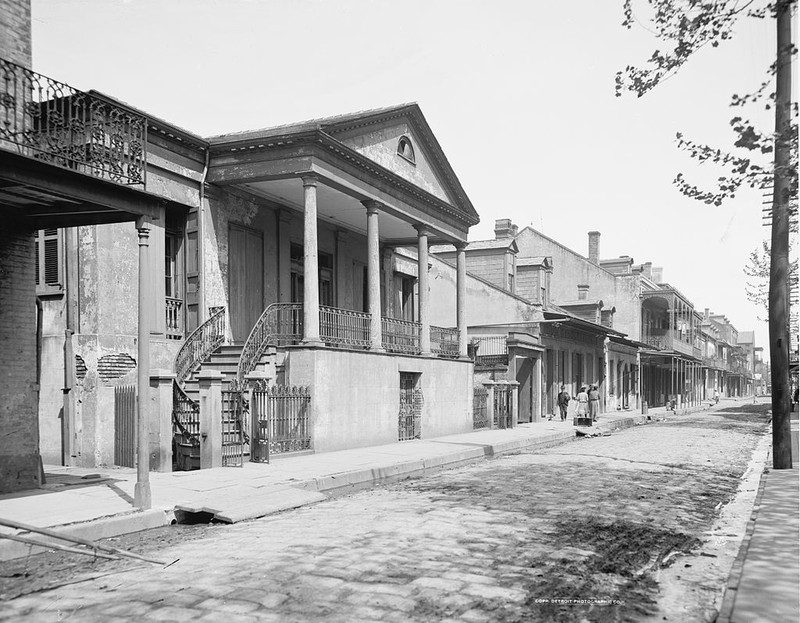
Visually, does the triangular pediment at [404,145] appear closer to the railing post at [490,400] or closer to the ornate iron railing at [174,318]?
the ornate iron railing at [174,318]

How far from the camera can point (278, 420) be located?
1507 centimetres

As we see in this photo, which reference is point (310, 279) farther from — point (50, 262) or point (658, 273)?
point (658, 273)

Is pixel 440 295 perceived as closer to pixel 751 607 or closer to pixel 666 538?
pixel 666 538

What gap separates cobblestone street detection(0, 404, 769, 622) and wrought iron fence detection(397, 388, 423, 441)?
30.4ft

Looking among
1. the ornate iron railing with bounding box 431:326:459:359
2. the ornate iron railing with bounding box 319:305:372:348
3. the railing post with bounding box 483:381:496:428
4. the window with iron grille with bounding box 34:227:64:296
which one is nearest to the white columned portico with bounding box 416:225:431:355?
the ornate iron railing with bounding box 431:326:459:359

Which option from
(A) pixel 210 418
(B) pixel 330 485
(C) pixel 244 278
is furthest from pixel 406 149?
(B) pixel 330 485

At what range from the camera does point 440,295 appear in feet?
107

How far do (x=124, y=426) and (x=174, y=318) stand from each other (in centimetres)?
386

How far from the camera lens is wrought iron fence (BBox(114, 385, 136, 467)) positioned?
1278 centimetres

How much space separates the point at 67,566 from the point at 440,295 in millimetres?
26674

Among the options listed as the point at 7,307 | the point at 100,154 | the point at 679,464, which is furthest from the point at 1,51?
the point at 679,464

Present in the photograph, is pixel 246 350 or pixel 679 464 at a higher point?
pixel 246 350

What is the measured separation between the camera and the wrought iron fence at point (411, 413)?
20062mm

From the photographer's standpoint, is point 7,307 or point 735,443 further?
point 735,443
